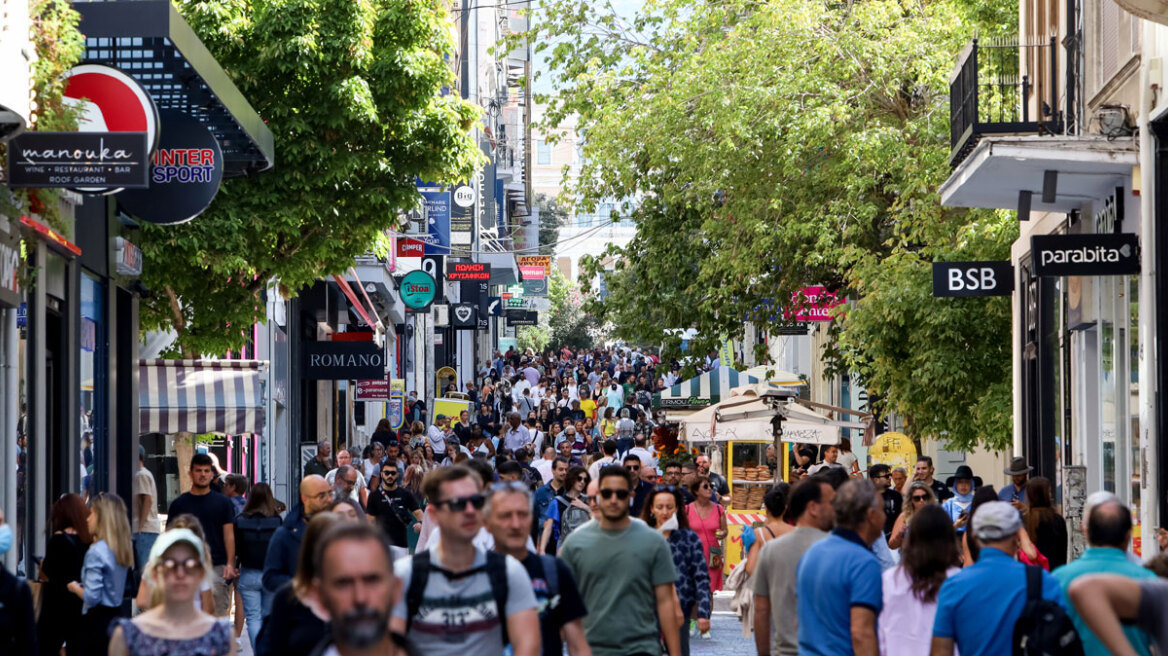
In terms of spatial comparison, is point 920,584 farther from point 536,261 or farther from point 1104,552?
point 536,261

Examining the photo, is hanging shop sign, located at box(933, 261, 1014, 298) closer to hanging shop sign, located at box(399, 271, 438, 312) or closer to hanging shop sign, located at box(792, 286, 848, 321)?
hanging shop sign, located at box(792, 286, 848, 321)

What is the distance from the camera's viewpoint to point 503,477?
14875 millimetres

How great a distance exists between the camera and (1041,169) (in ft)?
50.0

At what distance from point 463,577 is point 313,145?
1254cm

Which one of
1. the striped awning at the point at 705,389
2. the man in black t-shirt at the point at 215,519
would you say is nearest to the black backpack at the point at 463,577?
the man in black t-shirt at the point at 215,519

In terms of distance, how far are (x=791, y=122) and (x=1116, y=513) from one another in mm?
17527

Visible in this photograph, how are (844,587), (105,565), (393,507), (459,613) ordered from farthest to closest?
(393,507)
(105,565)
(844,587)
(459,613)

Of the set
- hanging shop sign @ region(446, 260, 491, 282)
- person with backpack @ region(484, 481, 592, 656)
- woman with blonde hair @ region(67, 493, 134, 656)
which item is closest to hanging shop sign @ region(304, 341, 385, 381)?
woman with blonde hair @ region(67, 493, 134, 656)

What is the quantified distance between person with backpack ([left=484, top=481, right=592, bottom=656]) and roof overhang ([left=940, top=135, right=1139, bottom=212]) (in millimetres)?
8617

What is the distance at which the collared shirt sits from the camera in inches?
252

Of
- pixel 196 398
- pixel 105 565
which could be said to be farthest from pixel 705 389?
pixel 105 565

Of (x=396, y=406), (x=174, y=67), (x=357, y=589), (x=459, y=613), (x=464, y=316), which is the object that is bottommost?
(x=459, y=613)

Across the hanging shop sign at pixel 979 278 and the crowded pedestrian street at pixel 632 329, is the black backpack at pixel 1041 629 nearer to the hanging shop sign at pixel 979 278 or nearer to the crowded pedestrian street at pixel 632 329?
the crowded pedestrian street at pixel 632 329

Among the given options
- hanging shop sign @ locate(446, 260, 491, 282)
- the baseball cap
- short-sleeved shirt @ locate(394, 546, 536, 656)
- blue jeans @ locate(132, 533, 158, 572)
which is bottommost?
blue jeans @ locate(132, 533, 158, 572)
